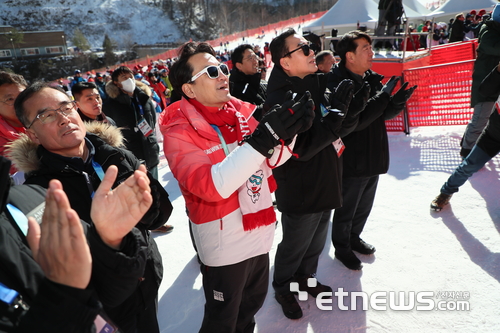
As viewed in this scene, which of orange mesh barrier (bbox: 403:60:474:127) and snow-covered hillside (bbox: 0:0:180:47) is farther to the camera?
snow-covered hillside (bbox: 0:0:180:47)

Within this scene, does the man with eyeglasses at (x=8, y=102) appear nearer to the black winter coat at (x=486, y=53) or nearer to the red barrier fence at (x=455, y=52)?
the black winter coat at (x=486, y=53)

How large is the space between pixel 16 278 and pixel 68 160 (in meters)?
0.69

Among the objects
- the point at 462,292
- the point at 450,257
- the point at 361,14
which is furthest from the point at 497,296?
the point at 361,14

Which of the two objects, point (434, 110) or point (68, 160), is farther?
point (434, 110)

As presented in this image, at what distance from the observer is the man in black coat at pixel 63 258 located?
742 mm

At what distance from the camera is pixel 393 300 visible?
2.35 m

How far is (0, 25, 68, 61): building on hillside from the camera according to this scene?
4253cm

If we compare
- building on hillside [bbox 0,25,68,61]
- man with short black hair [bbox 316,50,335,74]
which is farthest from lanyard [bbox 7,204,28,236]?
building on hillside [bbox 0,25,68,61]

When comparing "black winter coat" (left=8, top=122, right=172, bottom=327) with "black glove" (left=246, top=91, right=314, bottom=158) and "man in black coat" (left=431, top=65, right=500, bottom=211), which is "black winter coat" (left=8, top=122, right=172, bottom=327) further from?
"man in black coat" (left=431, top=65, right=500, bottom=211)

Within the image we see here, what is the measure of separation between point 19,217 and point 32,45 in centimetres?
5829

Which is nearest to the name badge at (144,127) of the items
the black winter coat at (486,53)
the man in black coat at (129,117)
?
the man in black coat at (129,117)

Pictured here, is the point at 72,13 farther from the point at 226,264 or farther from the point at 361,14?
the point at 226,264

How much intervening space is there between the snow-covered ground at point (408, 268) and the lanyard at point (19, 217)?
1642 millimetres

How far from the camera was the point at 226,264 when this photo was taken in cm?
163
